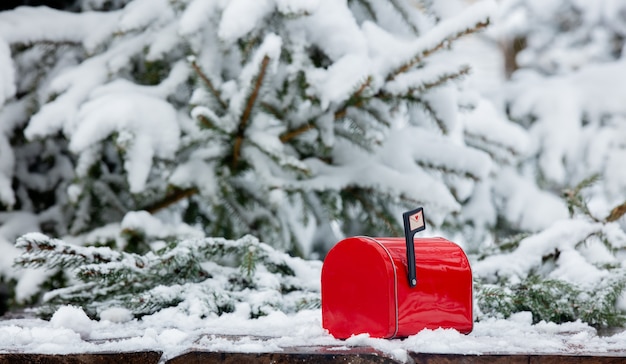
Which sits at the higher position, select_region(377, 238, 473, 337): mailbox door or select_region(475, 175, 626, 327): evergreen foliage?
select_region(377, 238, 473, 337): mailbox door

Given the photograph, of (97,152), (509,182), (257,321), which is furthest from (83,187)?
(509,182)

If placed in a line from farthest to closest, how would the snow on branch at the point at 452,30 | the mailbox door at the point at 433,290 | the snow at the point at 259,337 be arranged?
the snow on branch at the point at 452,30 → the mailbox door at the point at 433,290 → the snow at the point at 259,337

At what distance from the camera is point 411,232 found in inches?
37.3

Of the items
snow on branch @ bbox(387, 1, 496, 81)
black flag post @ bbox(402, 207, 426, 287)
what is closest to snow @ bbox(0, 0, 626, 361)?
snow on branch @ bbox(387, 1, 496, 81)

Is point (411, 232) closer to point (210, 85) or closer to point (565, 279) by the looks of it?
point (565, 279)

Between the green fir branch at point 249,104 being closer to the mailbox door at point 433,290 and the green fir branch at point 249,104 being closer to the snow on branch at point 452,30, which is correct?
the snow on branch at point 452,30

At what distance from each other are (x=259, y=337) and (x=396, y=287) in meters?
0.18

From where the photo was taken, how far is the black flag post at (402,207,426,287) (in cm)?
94

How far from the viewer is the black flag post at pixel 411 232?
94cm

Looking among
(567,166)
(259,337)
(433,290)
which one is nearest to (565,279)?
(433,290)

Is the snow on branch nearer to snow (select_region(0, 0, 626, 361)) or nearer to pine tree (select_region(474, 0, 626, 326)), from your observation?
snow (select_region(0, 0, 626, 361))

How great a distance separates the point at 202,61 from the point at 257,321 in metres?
0.73

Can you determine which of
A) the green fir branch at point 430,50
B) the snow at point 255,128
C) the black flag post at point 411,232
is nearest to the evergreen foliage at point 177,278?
the snow at point 255,128

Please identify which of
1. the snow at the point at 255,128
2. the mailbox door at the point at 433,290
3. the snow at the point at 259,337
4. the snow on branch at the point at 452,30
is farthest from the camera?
the snow on branch at the point at 452,30
